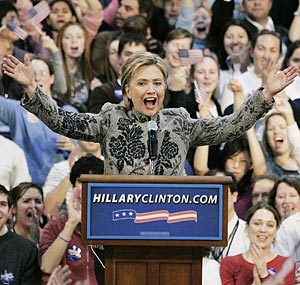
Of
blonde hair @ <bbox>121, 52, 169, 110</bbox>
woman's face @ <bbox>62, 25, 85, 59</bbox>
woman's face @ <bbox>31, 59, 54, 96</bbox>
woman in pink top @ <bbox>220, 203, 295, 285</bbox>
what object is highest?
woman's face @ <bbox>62, 25, 85, 59</bbox>

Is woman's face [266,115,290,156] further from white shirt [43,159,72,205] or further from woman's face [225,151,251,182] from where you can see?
white shirt [43,159,72,205]

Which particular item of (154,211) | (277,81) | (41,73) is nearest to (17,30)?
(41,73)

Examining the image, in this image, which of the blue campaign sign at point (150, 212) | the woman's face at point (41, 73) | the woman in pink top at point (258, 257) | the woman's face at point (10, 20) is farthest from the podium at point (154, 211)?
the woman's face at point (10, 20)

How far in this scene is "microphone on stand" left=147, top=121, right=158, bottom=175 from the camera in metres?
3.60

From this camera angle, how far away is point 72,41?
23.2ft

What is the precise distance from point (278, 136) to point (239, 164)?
12.1 inches

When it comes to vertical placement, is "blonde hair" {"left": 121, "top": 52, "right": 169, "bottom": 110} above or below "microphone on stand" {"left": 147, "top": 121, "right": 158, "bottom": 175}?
above

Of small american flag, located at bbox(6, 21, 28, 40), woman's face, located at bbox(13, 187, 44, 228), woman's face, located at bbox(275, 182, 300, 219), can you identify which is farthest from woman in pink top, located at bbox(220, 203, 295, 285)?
small american flag, located at bbox(6, 21, 28, 40)

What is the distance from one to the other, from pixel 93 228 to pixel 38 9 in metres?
4.05

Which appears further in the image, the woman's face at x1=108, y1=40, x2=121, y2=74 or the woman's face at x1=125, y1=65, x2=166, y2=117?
the woman's face at x1=108, y1=40, x2=121, y2=74

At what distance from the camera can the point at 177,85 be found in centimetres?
699

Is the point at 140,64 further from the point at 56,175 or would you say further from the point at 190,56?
the point at 190,56

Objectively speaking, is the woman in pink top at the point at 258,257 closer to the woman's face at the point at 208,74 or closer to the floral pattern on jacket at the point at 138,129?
the woman's face at the point at 208,74

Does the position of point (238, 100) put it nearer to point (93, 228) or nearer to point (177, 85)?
point (177, 85)
